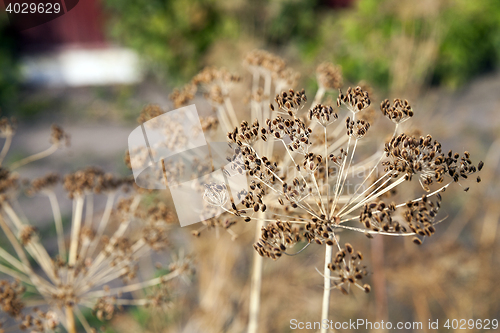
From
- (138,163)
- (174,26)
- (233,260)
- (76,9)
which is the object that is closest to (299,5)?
(174,26)

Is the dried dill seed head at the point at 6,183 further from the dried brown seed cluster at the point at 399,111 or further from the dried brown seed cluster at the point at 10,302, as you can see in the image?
the dried brown seed cluster at the point at 399,111

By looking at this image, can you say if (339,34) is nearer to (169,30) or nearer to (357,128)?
(169,30)

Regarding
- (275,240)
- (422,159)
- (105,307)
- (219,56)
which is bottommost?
(219,56)

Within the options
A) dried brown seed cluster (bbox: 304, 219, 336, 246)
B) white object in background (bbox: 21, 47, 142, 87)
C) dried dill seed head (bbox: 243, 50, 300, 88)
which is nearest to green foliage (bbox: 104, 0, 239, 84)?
white object in background (bbox: 21, 47, 142, 87)

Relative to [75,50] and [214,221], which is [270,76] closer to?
[214,221]

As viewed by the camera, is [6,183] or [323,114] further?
[6,183]

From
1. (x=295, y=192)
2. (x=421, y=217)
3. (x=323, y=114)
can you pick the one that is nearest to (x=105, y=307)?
(x=295, y=192)

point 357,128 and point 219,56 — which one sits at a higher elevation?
point 357,128

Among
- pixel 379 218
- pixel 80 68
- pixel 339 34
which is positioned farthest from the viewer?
pixel 80 68
